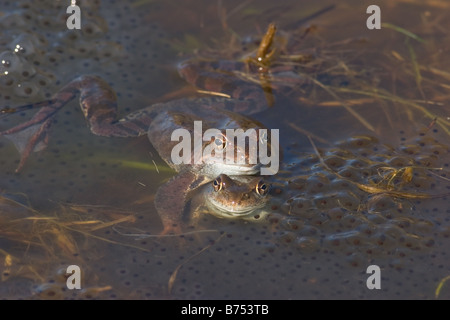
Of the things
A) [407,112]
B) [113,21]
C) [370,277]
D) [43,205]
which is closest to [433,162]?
[407,112]

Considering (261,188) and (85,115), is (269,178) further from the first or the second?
(85,115)

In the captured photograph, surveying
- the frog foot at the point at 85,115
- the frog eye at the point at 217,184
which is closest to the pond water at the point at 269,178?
the frog foot at the point at 85,115

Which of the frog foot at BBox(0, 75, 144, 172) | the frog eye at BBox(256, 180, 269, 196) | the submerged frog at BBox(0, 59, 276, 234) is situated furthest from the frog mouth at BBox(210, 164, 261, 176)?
the frog foot at BBox(0, 75, 144, 172)

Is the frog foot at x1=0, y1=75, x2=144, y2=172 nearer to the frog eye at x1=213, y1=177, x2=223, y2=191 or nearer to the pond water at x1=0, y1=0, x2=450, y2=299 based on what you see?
the pond water at x1=0, y1=0, x2=450, y2=299

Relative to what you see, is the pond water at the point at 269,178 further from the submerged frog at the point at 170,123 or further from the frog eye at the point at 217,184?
the frog eye at the point at 217,184

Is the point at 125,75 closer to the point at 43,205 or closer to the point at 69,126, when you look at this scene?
the point at 69,126

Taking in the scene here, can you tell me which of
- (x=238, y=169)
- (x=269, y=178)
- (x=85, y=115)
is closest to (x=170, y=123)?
(x=238, y=169)

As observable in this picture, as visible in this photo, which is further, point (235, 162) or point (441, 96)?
point (441, 96)
